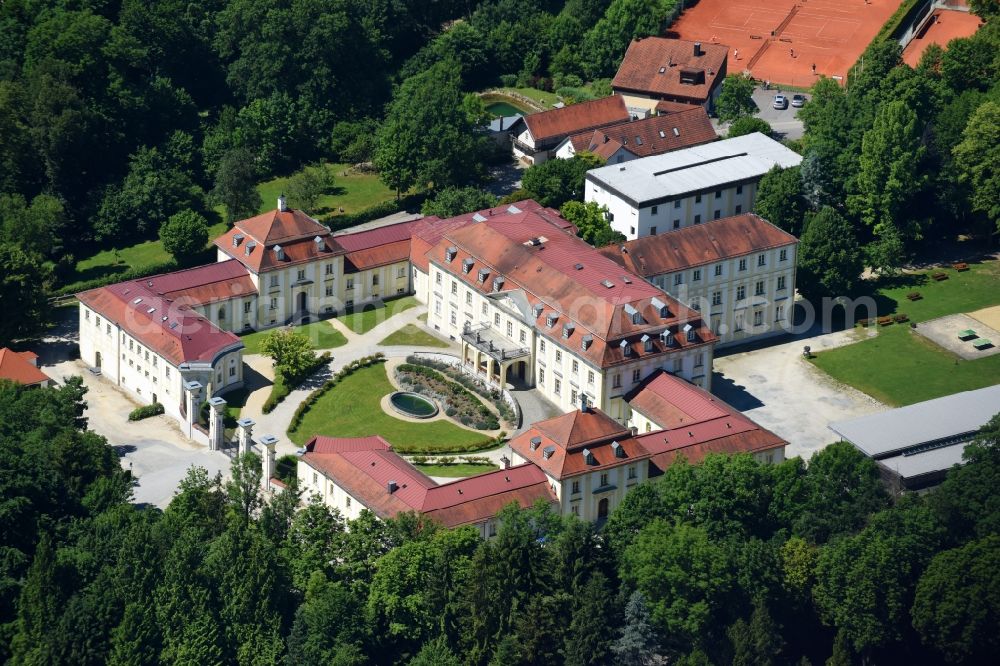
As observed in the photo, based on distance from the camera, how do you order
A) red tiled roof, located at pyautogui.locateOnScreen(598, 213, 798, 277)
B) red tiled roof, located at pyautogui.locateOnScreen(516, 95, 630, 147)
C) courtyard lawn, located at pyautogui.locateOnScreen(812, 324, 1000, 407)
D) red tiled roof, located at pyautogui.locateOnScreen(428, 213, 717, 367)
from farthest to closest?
1. red tiled roof, located at pyautogui.locateOnScreen(516, 95, 630, 147)
2. red tiled roof, located at pyautogui.locateOnScreen(598, 213, 798, 277)
3. courtyard lawn, located at pyautogui.locateOnScreen(812, 324, 1000, 407)
4. red tiled roof, located at pyautogui.locateOnScreen(428, 213, 717, 367)

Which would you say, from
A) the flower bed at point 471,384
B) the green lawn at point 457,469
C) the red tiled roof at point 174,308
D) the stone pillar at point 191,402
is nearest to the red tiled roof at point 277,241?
the red tiled roof at point 174,308

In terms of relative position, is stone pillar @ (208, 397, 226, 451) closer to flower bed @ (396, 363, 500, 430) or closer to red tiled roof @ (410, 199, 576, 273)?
flower bed @ (396, 363, 500, 430)

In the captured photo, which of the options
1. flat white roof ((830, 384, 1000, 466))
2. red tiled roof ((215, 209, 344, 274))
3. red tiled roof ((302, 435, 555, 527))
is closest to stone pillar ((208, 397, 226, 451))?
red tiled roof ((302, 435, 555, 527))

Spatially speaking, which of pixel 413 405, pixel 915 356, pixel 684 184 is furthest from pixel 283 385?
pixel 915 356

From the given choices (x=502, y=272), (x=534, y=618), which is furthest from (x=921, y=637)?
(x=502, y=272)

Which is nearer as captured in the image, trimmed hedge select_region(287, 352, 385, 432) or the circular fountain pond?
trimmed hedge select_region(287, 352, 385, 432)

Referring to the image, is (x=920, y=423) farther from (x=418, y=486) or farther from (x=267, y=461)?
(x=267, y=461)

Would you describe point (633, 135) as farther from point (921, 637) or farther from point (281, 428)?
point (921, 637)
